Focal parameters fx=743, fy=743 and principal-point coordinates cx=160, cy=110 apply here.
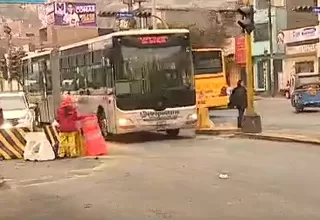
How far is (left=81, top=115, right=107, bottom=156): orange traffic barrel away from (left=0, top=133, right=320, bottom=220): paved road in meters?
0.81

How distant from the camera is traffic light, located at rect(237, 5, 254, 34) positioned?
21875 mm

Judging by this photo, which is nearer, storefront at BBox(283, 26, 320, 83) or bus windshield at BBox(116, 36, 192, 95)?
bus windshield at BBox(116, 36, 192, 95)

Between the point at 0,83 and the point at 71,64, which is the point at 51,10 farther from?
the point at 71,64

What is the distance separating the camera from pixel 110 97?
21609mm

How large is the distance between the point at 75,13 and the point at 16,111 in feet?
178

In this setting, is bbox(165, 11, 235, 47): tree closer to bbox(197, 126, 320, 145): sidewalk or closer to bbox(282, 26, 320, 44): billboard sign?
bbox(282, 26, 320, 44): billboard sign

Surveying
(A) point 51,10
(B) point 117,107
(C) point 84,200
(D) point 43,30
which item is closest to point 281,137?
(B) point 117,107

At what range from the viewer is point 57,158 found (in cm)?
1794

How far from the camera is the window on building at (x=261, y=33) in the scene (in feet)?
218

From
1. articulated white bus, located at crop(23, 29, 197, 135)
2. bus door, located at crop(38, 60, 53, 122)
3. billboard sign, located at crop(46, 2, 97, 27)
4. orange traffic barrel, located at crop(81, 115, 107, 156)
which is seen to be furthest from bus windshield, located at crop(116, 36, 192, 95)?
billboard sign, located at crop(46, 2, 97, 27)

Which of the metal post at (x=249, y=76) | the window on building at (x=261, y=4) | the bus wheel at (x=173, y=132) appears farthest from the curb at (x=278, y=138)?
the window on building at (x=261, y=4)

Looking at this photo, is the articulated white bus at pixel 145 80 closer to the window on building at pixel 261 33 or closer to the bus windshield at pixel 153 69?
the bus windshield at pixel 153 69

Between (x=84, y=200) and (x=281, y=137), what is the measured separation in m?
10.3

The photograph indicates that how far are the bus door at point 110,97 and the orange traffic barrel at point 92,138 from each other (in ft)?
9.81
